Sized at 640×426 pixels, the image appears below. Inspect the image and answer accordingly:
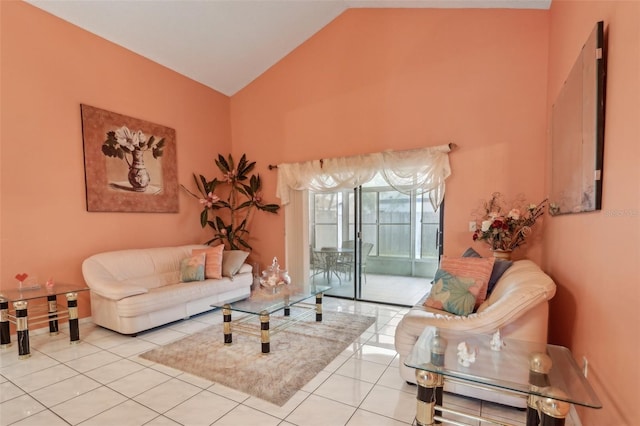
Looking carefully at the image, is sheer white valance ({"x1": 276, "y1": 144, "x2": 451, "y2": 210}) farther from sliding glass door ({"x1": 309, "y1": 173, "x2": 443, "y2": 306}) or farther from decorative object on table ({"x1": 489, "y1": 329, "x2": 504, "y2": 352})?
decorative object on table ({"x1": 489, "y1": 329, "x2": 504, "y2": 352})

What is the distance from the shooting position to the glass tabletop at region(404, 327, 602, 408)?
1303 millimetres

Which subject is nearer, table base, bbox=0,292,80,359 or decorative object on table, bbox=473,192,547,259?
table base, bbox=0,292,80,359

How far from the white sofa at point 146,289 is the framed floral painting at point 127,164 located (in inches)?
27.8

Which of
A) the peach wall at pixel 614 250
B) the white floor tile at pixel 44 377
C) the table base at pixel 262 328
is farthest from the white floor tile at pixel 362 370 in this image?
the white floor tile at pixel 44 377

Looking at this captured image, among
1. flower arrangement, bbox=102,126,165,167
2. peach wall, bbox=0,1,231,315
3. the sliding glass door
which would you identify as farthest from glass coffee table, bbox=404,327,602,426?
flower arrangement, bbox=102,126,165,167

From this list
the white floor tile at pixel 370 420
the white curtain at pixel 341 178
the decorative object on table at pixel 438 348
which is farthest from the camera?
the white curtain at pixel 341 178

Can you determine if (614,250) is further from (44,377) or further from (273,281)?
(44,377)

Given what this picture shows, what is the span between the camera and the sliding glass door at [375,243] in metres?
4.78

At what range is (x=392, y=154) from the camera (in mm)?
4066

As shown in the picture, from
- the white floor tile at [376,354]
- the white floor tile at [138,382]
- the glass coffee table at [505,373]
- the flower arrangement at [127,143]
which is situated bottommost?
the white floor tile at [376,354]

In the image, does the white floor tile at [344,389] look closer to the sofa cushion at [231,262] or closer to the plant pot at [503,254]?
the plant pot at [503,254]

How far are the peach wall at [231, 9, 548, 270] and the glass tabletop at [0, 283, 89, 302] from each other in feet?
9.42

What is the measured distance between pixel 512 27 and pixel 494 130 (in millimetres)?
1186

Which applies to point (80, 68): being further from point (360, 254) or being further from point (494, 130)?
point (494, 130)
